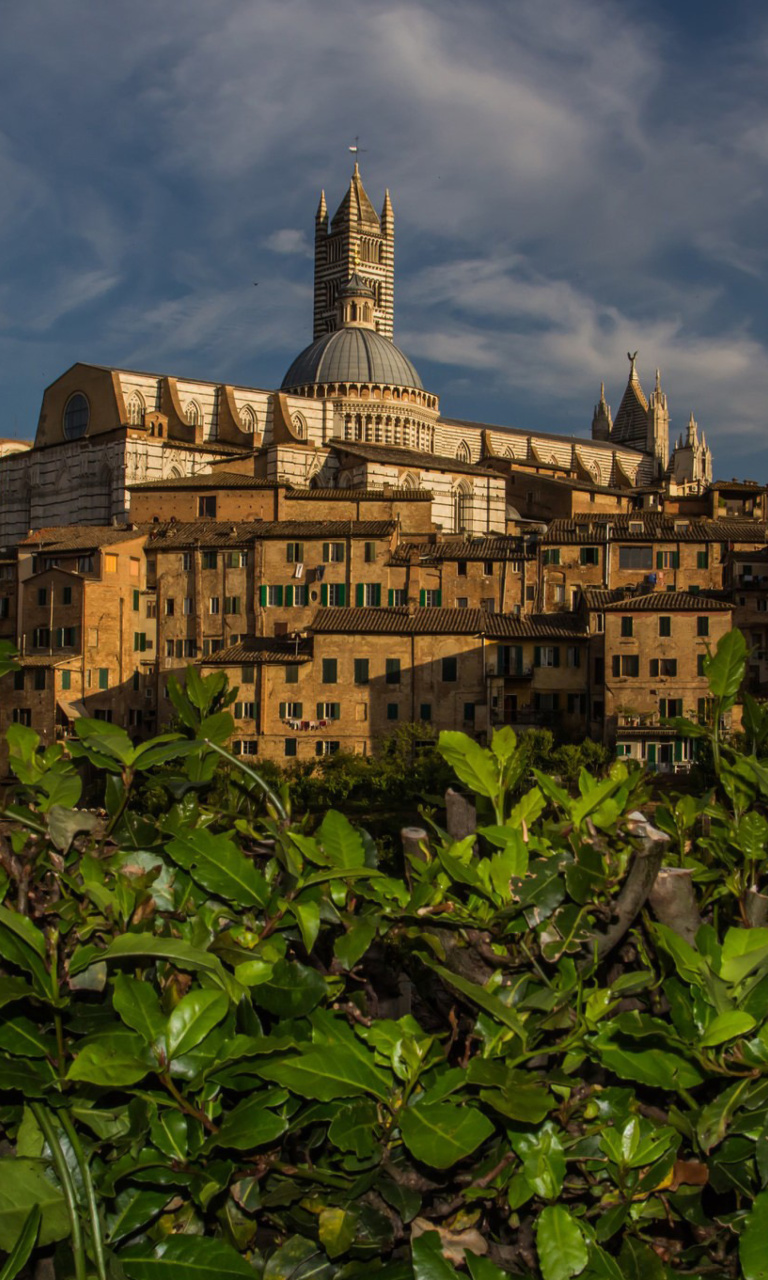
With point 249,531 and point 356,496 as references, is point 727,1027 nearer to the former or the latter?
point 249,531

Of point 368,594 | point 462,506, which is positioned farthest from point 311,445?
point 368,594

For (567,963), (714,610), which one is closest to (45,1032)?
(567,963)

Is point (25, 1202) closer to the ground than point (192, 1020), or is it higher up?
closer to the ground

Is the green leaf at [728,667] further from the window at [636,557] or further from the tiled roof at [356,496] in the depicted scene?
the tiled roof at [356,496]

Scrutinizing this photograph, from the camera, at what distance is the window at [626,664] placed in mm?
39594

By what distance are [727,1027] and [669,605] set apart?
38272 millimetres

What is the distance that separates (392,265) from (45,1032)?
107134 millimetres

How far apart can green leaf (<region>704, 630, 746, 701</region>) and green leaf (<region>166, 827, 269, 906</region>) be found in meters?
1.40

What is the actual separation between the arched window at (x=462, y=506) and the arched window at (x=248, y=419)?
48.7ft

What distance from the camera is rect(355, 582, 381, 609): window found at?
46.0m

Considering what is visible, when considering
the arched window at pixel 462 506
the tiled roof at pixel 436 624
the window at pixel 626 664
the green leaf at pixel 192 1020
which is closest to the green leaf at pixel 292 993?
the green leaf at pixel 192 1020

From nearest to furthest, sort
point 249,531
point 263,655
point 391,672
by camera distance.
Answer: point 391,672 → point 263,655 → point 249,531

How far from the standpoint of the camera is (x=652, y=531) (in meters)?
49.1

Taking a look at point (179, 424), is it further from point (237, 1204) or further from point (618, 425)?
point (237, 1204)
